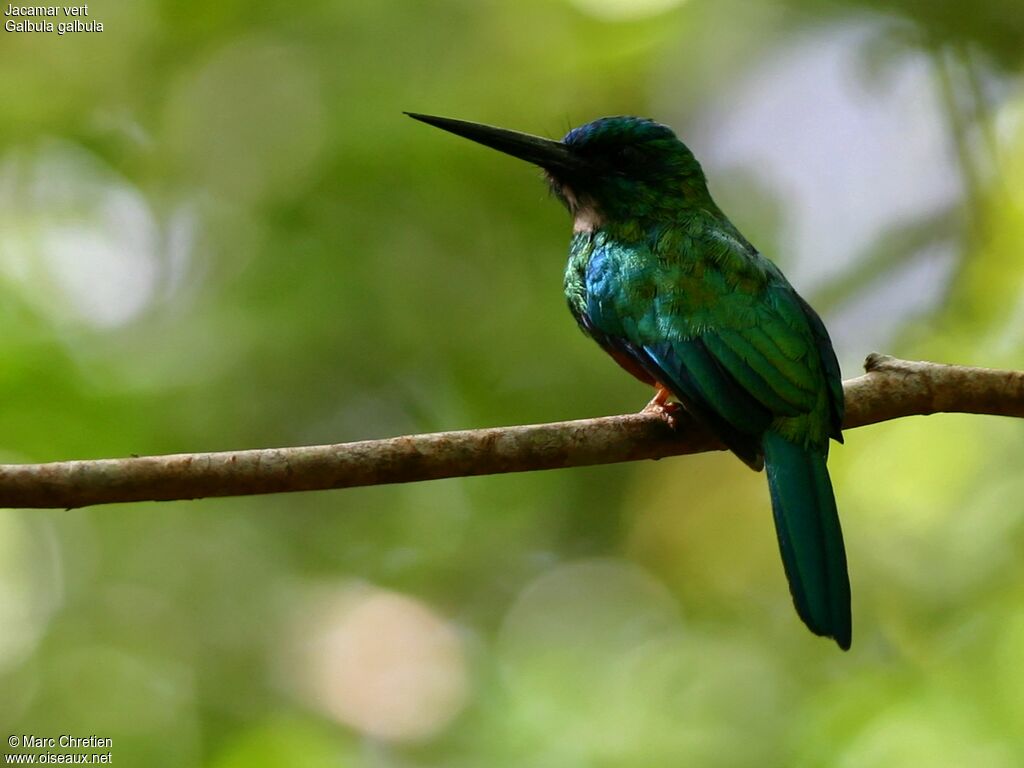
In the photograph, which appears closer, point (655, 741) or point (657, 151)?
point (655, 741)

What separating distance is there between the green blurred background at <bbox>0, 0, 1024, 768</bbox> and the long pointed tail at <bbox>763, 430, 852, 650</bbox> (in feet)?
3.25

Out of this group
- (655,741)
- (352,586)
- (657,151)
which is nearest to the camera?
(655,741)

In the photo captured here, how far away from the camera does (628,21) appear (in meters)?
4.36

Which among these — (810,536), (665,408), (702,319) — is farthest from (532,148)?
(810,536)

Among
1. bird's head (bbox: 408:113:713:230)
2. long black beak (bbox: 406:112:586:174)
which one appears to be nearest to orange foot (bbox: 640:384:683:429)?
bird's head (bbox: 408:113:713:230)

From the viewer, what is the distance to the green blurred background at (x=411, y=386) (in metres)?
3.89

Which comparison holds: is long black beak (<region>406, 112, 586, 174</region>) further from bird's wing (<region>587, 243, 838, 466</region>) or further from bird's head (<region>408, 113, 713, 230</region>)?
bird's wing (<region>587, 243, 838, 466</region>)

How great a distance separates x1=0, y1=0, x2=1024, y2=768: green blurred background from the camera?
389 cm

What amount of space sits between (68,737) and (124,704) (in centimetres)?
19

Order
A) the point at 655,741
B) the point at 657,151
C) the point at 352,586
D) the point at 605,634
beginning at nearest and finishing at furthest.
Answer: the point at 655,741 → the point at 657,151 → the point at 605,634 → the point at 352,586

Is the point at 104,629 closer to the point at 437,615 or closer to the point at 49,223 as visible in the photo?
the point at 437,615

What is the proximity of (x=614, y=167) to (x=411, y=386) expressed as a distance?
130 cm

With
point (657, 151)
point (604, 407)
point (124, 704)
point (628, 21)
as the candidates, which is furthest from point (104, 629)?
point (628, 21)

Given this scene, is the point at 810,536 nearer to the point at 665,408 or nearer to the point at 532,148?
the point at 665,408
